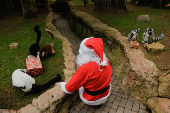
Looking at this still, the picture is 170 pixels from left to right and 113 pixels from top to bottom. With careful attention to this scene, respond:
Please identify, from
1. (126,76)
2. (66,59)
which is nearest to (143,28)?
(126,76)

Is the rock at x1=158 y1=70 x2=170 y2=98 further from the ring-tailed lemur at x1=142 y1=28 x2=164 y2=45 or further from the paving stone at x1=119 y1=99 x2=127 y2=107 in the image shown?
the ring-tailed lemur at x1=142 y1=28 x2=164 y2=45

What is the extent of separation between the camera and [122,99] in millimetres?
3605

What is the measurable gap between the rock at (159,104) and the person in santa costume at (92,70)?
148 centimetres

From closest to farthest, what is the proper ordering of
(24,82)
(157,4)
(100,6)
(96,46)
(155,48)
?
(96,46) < (24,82) < (155,48) < (100,6) < (157,4)

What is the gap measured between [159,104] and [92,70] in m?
2.14

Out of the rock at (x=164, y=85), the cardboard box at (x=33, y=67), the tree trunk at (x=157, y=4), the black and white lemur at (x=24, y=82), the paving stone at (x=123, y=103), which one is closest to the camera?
the black and white lemur at (x=24, y=82)

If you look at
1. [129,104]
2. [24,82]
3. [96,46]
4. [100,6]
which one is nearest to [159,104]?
[129,104]

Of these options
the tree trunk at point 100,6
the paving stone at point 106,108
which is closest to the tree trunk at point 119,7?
the tree trunk at point 100,6

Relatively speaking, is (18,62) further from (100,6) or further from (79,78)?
(100,6)

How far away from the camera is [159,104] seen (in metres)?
3.02

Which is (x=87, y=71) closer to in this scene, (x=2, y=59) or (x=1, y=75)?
(x=1, y=75)

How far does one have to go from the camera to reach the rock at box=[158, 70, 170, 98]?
310cm

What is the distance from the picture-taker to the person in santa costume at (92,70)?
7.10ft

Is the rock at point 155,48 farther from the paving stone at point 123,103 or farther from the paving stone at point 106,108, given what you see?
the paving stone at point 106,108
